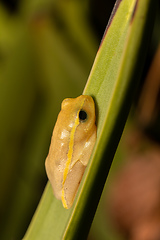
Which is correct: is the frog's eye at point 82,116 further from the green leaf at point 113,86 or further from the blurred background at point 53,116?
the blurred background at point 53,116

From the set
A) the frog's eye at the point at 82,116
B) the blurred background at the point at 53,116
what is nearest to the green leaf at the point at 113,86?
the frog's eye at the point at 82,116

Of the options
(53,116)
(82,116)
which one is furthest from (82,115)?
(53,116)

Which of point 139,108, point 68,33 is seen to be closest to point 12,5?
point 68,33

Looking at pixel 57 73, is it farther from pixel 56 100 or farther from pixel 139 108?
pixel 139 108

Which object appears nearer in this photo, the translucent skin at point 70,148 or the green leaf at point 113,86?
the green leaf at point 113,86

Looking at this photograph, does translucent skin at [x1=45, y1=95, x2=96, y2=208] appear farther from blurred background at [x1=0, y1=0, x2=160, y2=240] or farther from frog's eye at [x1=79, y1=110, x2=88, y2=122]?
blurred background at [x1=0, y1=0, x2=160, y2=240]

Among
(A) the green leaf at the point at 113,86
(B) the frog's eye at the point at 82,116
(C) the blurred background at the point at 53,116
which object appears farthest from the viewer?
(C) the blurred background at the point at 53,116

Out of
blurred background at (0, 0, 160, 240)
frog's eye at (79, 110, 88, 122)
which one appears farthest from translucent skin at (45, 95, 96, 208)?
blurred background at (0, 0, 160, 240)

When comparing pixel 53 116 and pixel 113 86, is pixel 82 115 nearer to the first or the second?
pixel 113 86
